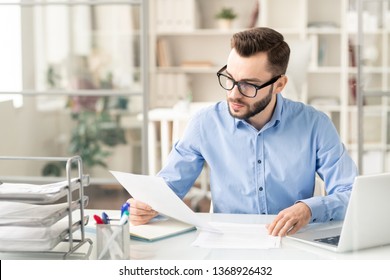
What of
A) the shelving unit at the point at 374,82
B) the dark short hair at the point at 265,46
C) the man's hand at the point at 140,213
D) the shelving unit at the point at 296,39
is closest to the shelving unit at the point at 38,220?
the man's hand at the point at 140,213

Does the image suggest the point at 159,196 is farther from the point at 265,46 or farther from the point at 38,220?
the point at 265,46

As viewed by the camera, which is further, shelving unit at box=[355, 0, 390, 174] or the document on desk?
shelving unit at box=[355, 0, 390, 174]

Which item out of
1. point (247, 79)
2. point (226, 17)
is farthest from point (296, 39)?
point (247, 79)

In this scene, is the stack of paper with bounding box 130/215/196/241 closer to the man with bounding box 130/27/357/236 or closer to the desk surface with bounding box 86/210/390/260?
the desk surface with bounding box 86/210/390/260

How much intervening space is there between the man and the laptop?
1.38 feet

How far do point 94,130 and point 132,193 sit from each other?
241cm

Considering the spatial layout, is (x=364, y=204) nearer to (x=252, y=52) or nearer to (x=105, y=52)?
(x=252, y=52)

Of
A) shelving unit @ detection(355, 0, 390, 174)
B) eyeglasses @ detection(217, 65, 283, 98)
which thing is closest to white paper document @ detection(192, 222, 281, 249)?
eyeglasses @ detection(217, 65, 283, 98)

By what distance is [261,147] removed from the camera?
181 cm

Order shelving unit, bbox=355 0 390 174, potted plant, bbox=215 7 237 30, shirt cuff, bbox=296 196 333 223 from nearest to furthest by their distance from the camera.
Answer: shirt cuff, bbox=296 196 333 223 < shelving unit, bbox=355 0 390 174 < potted plant, bbox=215 7 237 30

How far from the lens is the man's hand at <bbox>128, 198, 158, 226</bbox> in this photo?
4.92 feet

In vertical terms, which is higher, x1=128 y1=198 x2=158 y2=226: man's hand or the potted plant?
the potted plant

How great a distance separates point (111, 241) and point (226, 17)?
13.6 ft

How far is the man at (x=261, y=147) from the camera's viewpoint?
5.67ft
